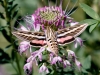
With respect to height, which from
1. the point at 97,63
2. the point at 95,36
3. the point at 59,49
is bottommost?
the point at 97,63

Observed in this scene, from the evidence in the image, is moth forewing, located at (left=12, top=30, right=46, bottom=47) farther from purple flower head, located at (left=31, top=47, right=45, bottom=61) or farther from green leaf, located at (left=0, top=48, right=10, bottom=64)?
green leaf, located at (left=0, top=48, right=10, bottom=64)

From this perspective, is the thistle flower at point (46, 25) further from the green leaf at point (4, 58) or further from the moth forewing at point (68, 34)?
the green leaf at point (4, 58)

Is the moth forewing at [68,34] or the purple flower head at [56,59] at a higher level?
the moth forewing at [68,34]

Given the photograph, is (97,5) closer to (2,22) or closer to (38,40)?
(2,22)

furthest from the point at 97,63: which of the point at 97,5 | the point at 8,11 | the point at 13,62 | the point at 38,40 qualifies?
the point at 38,40

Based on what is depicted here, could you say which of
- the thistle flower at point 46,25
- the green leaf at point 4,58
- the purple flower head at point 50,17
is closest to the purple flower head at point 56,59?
the thistle flower at point 46,25

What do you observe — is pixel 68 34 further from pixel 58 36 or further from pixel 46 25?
pixel 46 25

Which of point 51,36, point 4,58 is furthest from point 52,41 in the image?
point 4,58
